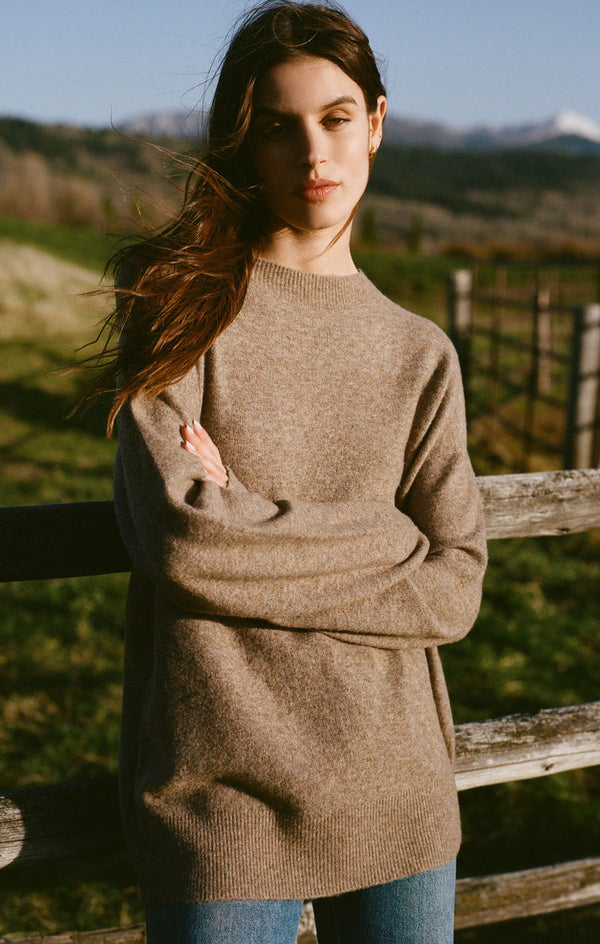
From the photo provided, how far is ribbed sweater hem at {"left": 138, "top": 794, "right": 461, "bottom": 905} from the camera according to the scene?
1277 mm

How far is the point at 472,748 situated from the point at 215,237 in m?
1.34

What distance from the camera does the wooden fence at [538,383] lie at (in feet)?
21.1

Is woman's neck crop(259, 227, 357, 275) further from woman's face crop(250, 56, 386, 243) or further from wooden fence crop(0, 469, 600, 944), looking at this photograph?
wooden fence crop(0, 469, 600, 944)

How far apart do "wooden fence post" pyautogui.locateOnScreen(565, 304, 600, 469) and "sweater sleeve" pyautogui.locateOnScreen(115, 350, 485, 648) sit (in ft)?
17.2

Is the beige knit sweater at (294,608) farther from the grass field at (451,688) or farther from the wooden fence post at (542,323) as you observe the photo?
the wooden fence post at (542,323)

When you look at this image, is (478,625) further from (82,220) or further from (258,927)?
(82,220)

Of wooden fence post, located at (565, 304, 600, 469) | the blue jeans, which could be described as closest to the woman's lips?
the blue jeans

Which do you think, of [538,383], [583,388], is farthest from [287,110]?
[538,383]

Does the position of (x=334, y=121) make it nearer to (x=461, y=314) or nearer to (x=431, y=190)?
(x=461, y=314)

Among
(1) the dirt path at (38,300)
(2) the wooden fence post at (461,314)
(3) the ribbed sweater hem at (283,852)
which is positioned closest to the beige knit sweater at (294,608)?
(3) the ribbed sweater hem at (283,852)

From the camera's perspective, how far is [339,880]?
4.42ft

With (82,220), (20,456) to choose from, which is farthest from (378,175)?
(20,456)

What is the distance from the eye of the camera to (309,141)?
153cm

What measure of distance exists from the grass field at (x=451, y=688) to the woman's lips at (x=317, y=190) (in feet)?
2.01
